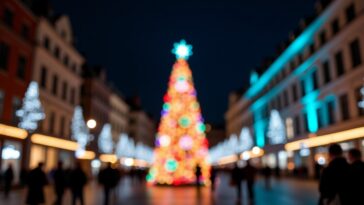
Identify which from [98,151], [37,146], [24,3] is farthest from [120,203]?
[98,151]

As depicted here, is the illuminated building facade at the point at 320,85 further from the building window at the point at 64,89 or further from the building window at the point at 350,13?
the building window at the point at 64,89

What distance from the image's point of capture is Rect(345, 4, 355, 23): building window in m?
28.8

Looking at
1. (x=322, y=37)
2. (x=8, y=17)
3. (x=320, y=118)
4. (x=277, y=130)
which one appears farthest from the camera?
(x=277, y=130)

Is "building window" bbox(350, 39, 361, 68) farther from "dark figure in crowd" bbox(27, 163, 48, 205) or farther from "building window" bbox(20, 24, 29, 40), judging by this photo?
"building window" bbox(20, 24, 29, 40)

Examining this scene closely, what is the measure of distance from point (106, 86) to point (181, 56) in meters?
29.9

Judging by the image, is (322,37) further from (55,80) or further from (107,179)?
(107,179)

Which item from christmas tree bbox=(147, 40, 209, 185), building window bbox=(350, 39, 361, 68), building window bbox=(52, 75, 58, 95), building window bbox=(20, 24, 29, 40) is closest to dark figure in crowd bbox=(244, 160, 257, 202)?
christmas tree bbox=(147, 40, 209, 185)

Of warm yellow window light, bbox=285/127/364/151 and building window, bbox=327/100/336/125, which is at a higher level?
building window, bbox=327/100/336/125

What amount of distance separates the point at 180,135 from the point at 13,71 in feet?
47.8

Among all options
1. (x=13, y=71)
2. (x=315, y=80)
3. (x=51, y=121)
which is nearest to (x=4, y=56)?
(x=13, y=71)

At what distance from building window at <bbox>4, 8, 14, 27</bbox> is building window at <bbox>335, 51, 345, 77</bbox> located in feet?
90.5

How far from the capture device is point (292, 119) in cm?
4266

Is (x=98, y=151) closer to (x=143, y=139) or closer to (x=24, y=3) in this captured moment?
(x=24, y=3)

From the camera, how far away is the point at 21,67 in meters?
28.9
